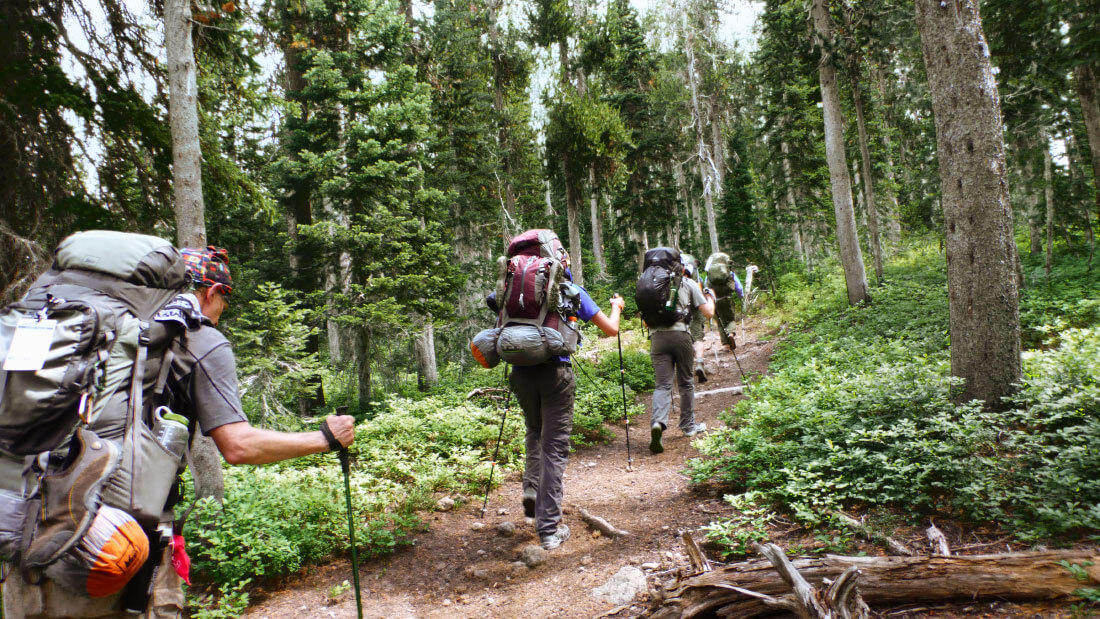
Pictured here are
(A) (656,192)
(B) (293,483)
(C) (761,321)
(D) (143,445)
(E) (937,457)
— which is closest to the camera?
(D) (143,445)

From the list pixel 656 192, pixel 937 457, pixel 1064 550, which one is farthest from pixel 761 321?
pixel 1064 550

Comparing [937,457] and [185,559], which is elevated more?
[185,559]

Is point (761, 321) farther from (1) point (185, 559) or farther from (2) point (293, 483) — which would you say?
(1) point (185, 559)

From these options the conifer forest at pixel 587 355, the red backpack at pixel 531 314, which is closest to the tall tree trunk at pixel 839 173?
the conifer forest at pixel 587 355

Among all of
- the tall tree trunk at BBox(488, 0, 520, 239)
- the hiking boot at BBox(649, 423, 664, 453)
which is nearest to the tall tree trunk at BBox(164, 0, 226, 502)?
the hiking boot at BBox(649, 423, 664, 453)

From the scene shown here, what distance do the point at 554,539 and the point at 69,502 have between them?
3.48m

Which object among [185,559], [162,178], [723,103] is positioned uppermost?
[723,103]

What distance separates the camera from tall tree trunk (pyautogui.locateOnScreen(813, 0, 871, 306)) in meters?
→ 13.6

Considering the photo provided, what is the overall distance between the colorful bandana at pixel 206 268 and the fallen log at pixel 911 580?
9.82 ft

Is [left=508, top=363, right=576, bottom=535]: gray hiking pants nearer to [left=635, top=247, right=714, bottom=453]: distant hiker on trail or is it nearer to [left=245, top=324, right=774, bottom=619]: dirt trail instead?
[left=245, top=324, right=774, bottom=619]: dirt trail

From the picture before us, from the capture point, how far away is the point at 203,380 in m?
2.25

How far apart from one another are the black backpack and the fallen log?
4362mm

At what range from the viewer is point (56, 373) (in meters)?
1.78

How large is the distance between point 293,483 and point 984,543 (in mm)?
5730
